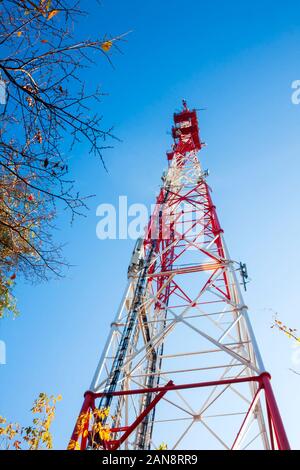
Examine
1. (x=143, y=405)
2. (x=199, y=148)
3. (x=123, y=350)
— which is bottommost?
(x=143, y=405)

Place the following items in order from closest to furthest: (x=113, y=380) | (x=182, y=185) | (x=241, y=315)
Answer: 1. (x=113, y=380)
2. (x=241, y=315)
3. (x=182, y=185)

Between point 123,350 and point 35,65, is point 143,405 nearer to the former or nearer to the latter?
point 123,350

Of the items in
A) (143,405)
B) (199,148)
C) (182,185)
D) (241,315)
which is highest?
(199,148)

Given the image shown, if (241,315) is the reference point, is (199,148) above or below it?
above

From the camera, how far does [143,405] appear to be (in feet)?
24.3
